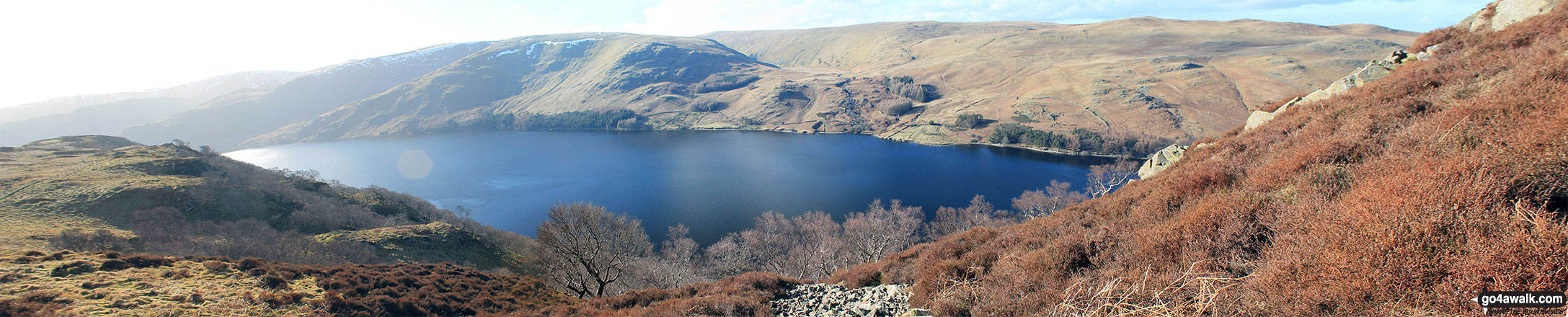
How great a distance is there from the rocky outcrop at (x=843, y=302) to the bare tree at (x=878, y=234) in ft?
68.9

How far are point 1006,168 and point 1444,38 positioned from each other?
242 ft

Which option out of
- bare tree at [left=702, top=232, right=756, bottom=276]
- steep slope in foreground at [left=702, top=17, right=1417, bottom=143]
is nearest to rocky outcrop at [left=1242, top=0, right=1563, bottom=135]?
bare tree at [left=702, top=232, right=756, bottom=276]

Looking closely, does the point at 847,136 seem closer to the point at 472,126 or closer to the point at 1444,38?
the point at 1444,38

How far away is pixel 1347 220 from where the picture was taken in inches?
220

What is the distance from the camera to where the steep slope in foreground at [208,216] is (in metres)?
26.5

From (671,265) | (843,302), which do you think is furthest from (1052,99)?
(843,302)

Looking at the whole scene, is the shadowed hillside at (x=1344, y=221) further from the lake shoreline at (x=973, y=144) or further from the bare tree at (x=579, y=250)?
the lake shoreline at (x=973, y=144)

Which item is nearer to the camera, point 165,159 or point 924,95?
point 165,159

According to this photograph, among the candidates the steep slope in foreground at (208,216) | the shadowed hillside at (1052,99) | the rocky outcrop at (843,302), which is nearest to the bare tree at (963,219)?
the rocky outcrop at (843,302)

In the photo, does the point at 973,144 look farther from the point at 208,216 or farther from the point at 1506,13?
the point at 208,216

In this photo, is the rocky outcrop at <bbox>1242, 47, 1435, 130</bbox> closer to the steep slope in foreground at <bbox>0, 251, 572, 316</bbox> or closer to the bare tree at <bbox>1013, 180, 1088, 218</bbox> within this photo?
the steep slope in foreground at <bbox>0, 251, 572, 316</bbox>

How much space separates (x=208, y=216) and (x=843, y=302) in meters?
48.3

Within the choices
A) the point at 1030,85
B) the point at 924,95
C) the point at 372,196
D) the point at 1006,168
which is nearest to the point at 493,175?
the point at 372,196

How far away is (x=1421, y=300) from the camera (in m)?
4.34
